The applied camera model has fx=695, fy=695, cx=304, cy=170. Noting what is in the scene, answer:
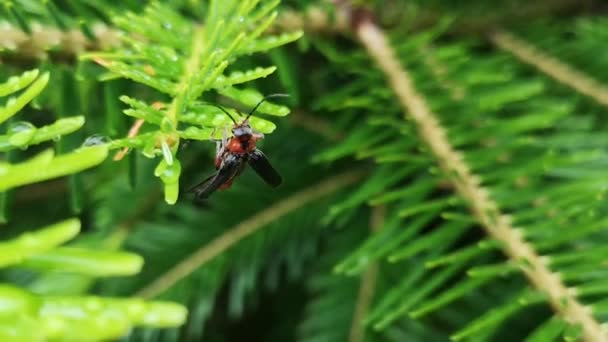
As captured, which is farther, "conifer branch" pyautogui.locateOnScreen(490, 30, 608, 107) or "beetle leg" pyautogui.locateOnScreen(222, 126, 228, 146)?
"conifer branch" pyautogui.locateOnScreen(490, 30, 608, 107)

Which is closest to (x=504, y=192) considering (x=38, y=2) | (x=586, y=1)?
(x=38, y=2)

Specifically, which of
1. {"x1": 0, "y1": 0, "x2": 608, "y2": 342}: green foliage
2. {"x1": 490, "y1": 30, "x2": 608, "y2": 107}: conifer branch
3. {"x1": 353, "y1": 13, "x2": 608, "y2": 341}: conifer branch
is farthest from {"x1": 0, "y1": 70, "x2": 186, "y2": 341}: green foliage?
{"x1": 490, "y1": 30, "x2": 608, "y2": 107}: conifer branch

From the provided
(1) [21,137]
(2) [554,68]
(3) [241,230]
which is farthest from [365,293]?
(1) [21,137]

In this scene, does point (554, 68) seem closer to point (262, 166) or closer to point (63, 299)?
point (262, 166)

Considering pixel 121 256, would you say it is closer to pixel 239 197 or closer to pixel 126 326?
pixel 126 326

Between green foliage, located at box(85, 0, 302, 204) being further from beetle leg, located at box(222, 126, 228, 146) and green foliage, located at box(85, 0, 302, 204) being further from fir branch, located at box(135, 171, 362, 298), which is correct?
fir branch, located at box(135, 171, 362, 298)

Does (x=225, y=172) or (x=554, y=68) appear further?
(x=554, y=68)
